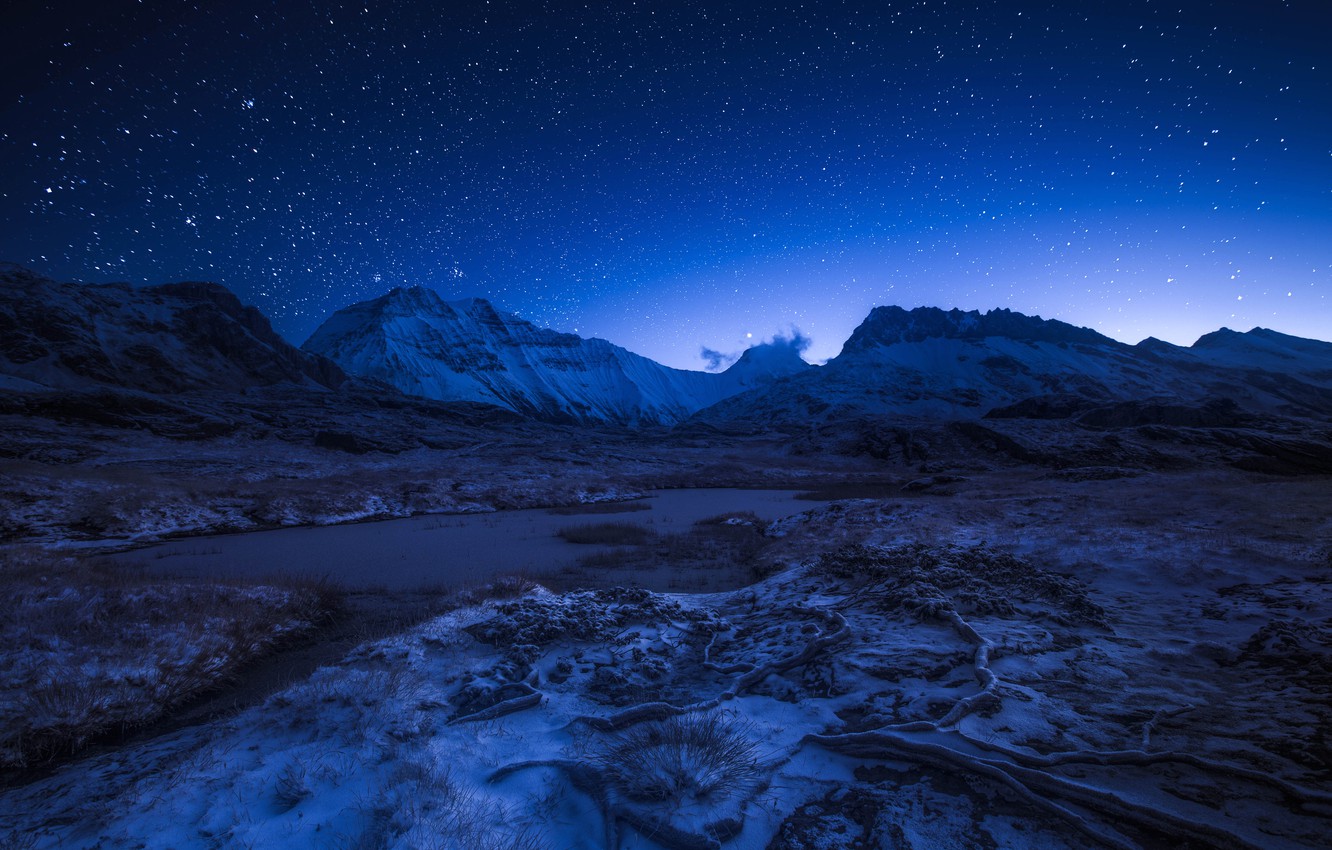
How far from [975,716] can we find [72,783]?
917 centimetres

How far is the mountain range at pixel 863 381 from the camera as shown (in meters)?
61.0

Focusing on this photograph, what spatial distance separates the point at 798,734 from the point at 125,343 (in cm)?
13205

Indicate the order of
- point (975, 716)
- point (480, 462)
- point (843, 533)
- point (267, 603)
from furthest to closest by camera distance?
1. point (480, 462)
2. point (843, 533)
3. point (267, 603)
4. point (975, 716)

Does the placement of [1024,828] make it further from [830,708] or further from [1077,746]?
[830,708]

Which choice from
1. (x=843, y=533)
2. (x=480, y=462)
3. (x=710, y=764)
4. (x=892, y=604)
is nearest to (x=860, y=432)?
(x=480, y=462)

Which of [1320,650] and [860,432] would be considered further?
[860,432]

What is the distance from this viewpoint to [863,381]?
17200 cm

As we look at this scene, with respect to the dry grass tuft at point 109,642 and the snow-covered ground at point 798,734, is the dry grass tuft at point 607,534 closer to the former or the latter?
the dry grass tuft at point 109,642

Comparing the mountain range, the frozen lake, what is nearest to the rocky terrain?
the frozen lake

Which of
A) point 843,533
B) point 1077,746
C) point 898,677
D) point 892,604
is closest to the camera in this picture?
point 1077,746

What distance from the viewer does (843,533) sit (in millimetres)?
18062

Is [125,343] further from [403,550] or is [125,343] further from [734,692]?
[734,692]

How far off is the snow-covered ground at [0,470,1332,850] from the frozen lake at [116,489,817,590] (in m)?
6.58

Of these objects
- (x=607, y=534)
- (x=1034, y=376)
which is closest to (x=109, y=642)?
(x=607, y=534)
